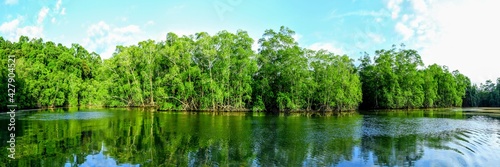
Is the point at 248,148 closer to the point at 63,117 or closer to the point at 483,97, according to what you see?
the point at 63,117

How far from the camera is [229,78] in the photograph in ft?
169

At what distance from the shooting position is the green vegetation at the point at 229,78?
5050 centimetres

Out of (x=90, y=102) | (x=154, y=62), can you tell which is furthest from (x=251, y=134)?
(x=90, y=102)

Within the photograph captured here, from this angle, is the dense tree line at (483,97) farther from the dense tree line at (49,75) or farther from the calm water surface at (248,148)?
the dense tree line at (49,75)

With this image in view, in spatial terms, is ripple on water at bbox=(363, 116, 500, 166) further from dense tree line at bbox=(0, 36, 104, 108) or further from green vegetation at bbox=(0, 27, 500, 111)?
dense tree line at bbox=(0, 36, 104, 108)

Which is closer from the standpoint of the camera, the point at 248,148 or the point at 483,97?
the point at 248,148

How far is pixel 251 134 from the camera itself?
75.5 ft

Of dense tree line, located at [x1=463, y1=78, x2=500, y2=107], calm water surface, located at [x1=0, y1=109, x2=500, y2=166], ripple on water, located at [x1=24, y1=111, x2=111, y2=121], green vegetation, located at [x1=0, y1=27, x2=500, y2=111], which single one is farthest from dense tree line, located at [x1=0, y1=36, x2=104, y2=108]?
dense tree line, located at [x1=463, y1=78, x2=500, y2=107]

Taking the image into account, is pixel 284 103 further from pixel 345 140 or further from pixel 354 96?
pixel 345 140

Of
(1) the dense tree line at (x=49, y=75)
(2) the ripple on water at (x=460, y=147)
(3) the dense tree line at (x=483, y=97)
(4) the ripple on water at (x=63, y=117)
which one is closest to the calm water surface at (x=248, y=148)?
(2) the ripple on water at (x=460, y=147)

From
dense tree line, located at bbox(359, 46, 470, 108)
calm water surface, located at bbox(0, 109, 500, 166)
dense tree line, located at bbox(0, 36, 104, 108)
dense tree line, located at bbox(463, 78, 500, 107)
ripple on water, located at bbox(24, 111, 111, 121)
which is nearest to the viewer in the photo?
calm water surface, located at bbox(0, 109, 500, 166)

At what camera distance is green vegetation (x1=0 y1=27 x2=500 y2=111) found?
5050 centimetres

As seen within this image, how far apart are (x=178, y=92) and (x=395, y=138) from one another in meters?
37.3

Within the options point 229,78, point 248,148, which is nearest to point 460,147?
point 248,148
